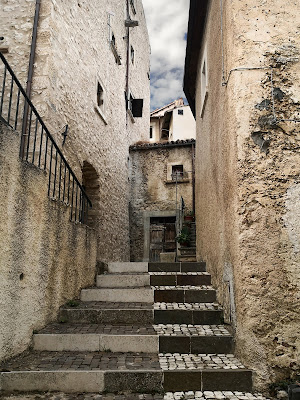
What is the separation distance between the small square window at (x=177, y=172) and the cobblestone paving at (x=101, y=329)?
8.34 m

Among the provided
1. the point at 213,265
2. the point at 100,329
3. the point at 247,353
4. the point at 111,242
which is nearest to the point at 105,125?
the point at 111,242

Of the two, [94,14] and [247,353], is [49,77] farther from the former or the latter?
[247,353]

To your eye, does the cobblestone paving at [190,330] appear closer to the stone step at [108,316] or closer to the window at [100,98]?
the stone step at [108,316]

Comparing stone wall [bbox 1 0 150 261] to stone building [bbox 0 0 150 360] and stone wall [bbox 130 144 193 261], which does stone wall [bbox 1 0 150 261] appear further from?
stone wall [bbox 130 144 193 261]

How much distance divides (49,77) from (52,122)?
2.66 feet

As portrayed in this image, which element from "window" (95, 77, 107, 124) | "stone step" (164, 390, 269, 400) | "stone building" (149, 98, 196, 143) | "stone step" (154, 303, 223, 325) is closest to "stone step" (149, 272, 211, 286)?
"stone step" (154, 303, 223, 325)

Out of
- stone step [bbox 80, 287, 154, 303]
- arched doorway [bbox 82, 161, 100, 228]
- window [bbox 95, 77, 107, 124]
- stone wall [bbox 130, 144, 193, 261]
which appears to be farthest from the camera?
stone wall [bbox 130, 144, 193, 261]

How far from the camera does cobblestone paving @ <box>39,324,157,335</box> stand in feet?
12.3

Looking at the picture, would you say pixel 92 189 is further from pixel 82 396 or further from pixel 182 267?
pixel 82 396

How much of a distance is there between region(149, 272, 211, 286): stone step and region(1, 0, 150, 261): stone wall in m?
3.11

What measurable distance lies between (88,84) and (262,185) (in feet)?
19.8

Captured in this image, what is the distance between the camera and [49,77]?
227 inches

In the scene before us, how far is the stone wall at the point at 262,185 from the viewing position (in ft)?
10.0

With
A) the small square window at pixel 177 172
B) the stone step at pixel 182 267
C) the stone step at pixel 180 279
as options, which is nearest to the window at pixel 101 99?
the small square window at pixel 177 172
